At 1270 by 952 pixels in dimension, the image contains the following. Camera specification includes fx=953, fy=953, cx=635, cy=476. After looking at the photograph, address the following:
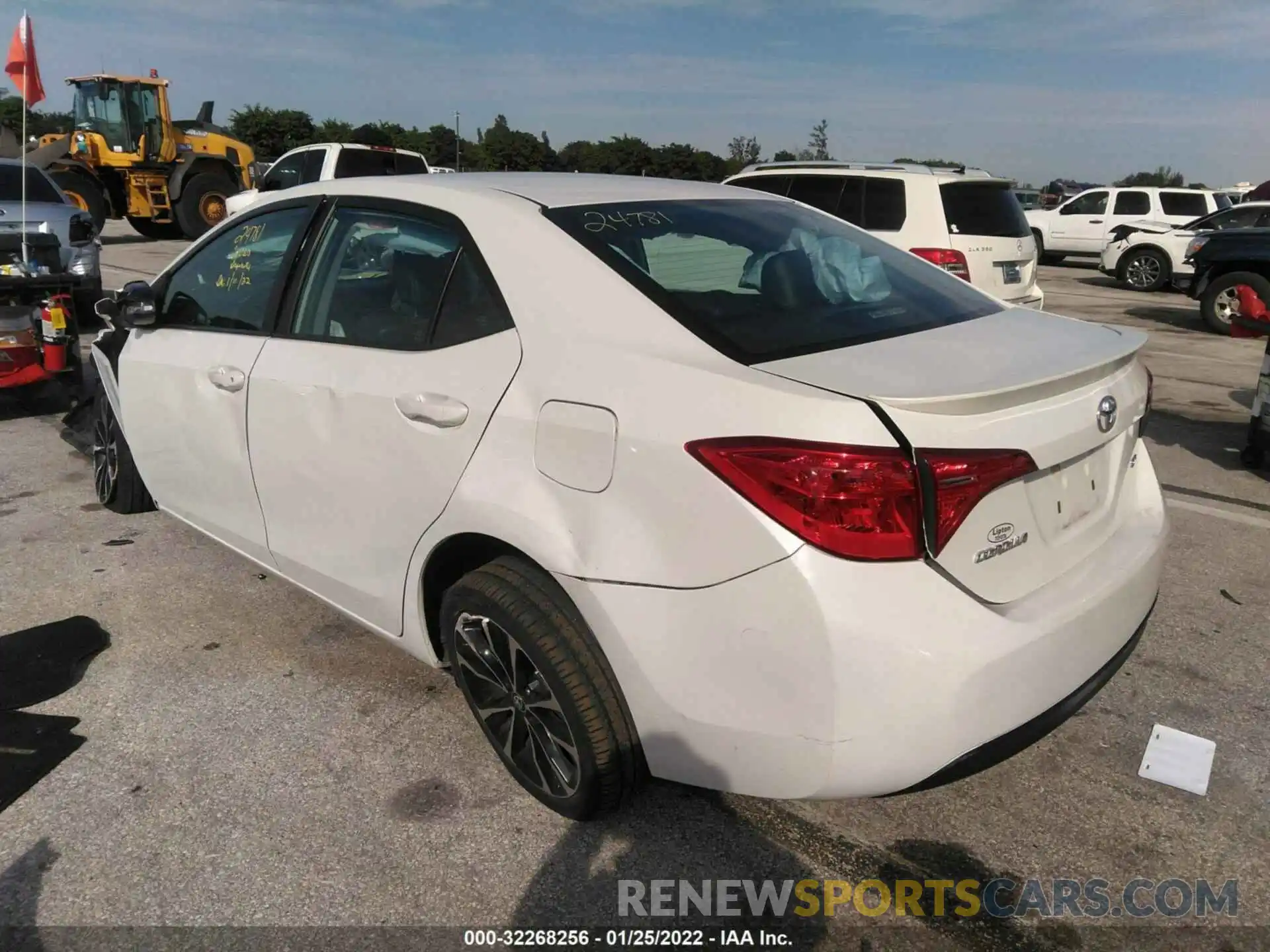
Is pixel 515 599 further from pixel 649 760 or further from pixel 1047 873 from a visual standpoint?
pixel 1047 873

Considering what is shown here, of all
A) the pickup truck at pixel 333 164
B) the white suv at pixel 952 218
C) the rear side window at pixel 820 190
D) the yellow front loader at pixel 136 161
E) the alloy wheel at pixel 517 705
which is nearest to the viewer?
the alloy wheel at pixel 517 705

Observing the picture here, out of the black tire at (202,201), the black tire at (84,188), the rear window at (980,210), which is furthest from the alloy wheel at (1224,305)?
the black tire at (84,188)

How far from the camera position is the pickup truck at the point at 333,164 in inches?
603

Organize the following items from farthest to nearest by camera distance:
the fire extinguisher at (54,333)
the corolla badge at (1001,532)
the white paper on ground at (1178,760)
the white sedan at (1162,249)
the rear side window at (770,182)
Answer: the white sedan at (1162,249)
the rear side window at (770,182)
the fire extinguisher at (54,333)
the white paper on ground at (1178,760)
the corolla badge at (1001,532)

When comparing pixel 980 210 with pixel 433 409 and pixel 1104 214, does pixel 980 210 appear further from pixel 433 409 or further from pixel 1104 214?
pixel 1104 214

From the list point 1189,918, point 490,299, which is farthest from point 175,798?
point 1189,918

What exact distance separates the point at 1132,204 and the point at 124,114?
1960 centimetres

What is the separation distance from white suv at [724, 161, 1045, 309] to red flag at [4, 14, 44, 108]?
562cm

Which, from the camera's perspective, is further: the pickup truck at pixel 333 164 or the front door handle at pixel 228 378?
the pickup truck at pixel 333 164

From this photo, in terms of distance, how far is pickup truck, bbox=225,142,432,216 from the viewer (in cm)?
1532

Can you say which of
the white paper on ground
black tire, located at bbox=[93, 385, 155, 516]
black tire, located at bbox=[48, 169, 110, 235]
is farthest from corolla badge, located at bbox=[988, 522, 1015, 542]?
black tire, located at bbox=[48, 169, 110, 235]

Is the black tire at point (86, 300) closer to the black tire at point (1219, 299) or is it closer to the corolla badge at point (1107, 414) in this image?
the corolla badge at point (1107, 414)

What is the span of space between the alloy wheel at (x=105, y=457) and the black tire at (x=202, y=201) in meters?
15.4

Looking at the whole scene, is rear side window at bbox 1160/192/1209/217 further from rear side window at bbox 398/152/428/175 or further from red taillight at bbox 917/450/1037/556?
A: red taillight at bbox 917/450/1037/556
